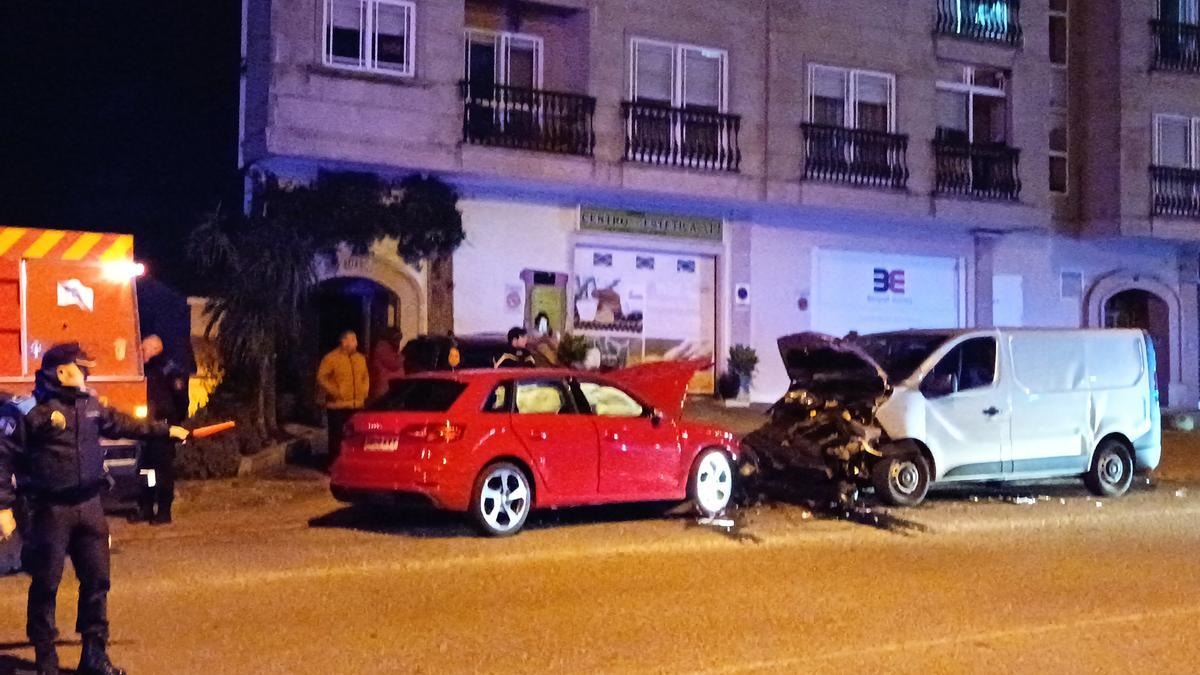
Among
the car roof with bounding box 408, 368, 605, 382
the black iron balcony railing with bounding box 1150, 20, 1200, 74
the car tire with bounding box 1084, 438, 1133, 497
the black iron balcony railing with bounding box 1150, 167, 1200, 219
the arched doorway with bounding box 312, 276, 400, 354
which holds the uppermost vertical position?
the black iron balcony railing with bounding box 1150, 20, 1200, 74

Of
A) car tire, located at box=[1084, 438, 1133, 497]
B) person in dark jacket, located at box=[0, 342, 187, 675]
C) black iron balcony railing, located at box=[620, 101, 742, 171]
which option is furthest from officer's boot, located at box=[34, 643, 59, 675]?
black iron balcony railing, located at box=[620, 101, 742, 171]

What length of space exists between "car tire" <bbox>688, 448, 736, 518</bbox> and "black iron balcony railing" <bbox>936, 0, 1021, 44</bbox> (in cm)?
1311

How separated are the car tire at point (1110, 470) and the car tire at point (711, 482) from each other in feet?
15.5

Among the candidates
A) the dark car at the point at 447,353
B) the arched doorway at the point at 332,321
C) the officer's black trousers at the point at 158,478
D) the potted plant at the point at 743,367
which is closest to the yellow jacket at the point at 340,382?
the dark car at the point at 447,353

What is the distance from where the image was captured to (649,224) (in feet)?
65.5

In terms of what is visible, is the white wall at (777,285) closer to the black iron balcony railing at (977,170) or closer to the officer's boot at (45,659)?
→ the black iron balcony railing at (977,170)

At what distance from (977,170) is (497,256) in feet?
31.3

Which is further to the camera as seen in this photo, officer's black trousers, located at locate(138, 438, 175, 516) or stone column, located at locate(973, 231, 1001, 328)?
stone column, located at locate(973, 231, 1001, 328)

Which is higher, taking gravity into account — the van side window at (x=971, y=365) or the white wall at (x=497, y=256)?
the white wall at (x=497, y=256)

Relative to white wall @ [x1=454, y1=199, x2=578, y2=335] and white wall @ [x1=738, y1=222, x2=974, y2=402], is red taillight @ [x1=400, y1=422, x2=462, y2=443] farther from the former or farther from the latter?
white wall @ [x1=738, y1=222, x2=974, y2=402]

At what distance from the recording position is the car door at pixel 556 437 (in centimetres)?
1063

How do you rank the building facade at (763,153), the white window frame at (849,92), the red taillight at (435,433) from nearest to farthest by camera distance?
the red taillight at (435,433)
the building facade at (763,153)
the white window frame at (849,92)

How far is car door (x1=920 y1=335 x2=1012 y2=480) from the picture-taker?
12.8 meters

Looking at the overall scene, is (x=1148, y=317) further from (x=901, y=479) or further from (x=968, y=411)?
(x=901, y=479)
